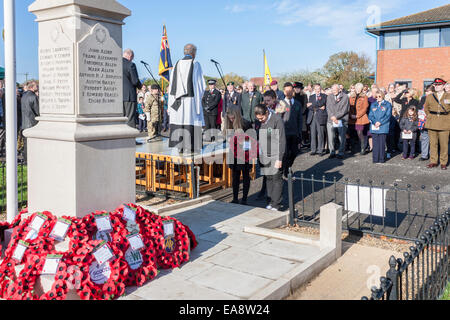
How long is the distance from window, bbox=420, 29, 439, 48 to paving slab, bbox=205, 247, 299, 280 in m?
32.1

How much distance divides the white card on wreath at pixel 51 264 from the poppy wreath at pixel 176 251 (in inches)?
42.2

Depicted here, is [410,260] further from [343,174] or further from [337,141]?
[337,141]

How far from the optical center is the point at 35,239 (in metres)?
4.32

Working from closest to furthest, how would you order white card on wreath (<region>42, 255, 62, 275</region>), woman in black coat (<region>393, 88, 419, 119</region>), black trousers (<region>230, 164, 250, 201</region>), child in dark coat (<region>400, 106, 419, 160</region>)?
white card on wreath (<region>42, 255, 62, 275</region>), black trousers (<region>230, 164, 250, 201</region>), child in dark coat (<region>400, 106, 419, 160</region>), woman in black coat (<region>393, 88, 419, 119</region>)

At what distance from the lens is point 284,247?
18.0ft

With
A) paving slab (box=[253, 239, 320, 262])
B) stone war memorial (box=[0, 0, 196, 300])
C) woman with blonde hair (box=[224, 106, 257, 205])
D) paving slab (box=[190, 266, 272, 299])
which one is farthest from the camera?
woman with blonde hair (box=[224, 106, 257, 205])

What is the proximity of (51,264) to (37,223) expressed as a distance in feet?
1.98

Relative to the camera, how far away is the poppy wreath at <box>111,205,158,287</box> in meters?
4.32

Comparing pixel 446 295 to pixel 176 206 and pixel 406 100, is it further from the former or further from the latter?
pixel 406 100

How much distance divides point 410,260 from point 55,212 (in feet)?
11.3

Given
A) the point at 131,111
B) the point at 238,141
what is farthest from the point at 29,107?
the point at 238,141

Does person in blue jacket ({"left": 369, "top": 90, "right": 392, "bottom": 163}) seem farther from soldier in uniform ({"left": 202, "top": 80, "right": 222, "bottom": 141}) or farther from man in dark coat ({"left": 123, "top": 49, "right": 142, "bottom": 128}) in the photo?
man in dark coat ({"left": 123, "top": 49, "right": 142, "bottom": 128})

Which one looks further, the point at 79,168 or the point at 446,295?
the point at 79,168

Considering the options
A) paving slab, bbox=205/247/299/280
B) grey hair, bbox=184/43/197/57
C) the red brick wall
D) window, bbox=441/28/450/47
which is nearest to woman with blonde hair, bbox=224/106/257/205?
grey hair, bbox=184/43/197/57
